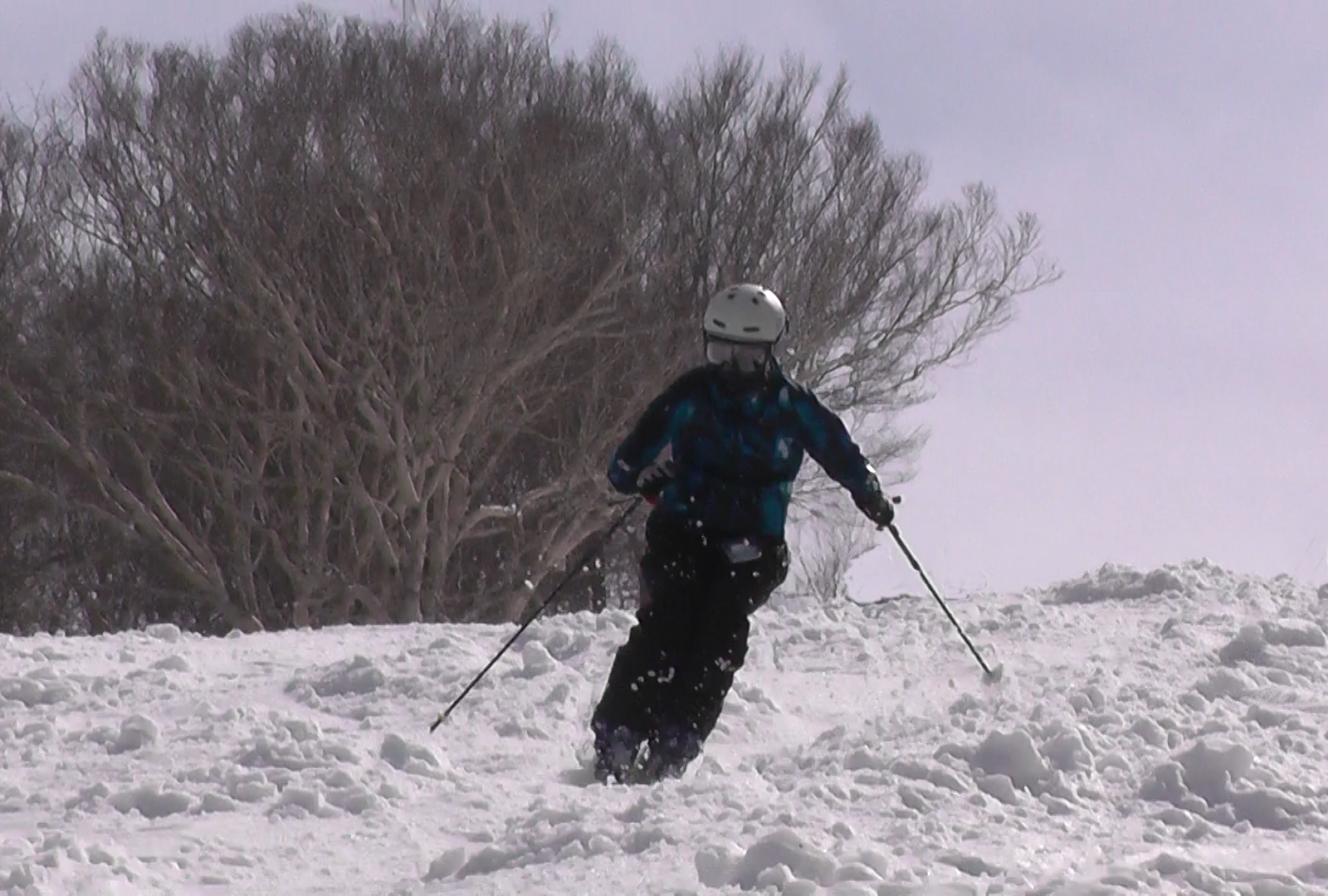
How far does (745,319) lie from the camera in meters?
5.17

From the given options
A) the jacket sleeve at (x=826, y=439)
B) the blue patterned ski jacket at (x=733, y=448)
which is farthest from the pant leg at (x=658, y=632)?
the jacket sleeve at (x=826, y=439)

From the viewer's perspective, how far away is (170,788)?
14.5ft

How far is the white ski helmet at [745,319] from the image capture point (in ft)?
17.0

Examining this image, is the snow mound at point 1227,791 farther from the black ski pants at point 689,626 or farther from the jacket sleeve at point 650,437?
the jacket sleeve at point 650,437

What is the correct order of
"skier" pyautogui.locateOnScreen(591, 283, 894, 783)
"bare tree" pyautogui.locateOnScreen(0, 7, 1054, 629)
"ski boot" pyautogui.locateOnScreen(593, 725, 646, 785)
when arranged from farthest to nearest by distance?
"bare tree" pyautogui.locateOnScreen(0, 7, 1054, 629) < "skier" pyautogui.locateOnScreen(591, 283, 894, 783) < "ski boot" pyautogui.locateOnScreen(593, 725, 646, 785)

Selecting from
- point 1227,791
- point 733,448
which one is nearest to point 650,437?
point 733,448

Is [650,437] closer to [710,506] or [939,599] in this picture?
[710,506]

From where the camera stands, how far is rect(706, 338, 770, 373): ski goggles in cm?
521

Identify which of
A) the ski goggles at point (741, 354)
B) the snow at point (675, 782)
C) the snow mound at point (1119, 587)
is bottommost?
the snow at point (675, 782)

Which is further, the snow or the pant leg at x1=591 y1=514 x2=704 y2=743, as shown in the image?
the pant leg at x1=591 y1=514 x2=704 y2=743

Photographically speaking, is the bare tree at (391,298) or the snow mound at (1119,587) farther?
the bare tree at (391,298)

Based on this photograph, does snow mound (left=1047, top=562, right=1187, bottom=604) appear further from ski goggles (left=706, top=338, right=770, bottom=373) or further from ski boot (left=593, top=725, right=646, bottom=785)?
ski boot (left=593, top=725, right=646, bottom=785)

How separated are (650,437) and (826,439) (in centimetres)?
57

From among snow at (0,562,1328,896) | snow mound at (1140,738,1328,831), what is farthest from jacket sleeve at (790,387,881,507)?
snow mound at (1140,738,1328,831)
